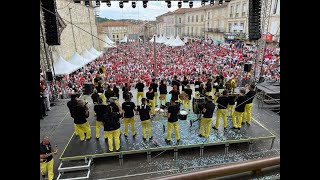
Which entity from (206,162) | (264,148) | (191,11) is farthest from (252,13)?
(191,11)

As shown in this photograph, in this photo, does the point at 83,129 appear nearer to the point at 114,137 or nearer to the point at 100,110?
the point at 100,110

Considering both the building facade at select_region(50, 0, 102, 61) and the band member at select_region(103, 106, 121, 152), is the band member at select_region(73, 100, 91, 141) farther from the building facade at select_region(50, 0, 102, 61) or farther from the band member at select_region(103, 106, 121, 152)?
the building facade at select_region(50, 0, 102, 61)

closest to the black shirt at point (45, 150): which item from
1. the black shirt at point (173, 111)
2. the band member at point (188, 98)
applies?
the black shirt at point (173, 111)

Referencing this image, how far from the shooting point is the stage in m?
6.44

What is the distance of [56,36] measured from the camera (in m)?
10.3

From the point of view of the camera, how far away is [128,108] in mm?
6883

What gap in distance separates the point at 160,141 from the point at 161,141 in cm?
3

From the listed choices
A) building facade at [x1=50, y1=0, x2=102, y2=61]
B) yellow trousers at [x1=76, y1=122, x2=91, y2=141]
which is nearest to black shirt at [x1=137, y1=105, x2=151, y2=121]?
yellow trousers at [x1=76, y1=122, x2=91, y2=141]

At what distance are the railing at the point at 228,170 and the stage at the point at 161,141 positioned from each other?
4763mm

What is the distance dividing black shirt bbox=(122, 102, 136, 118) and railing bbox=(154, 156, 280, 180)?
5.09m
